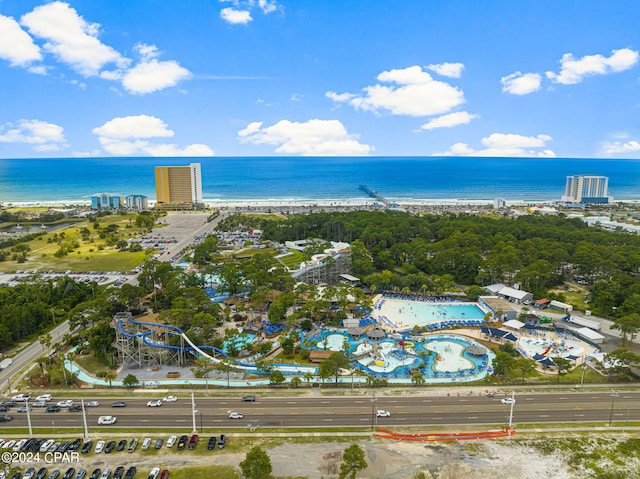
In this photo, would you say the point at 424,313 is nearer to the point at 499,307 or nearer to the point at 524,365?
the point at 499,307

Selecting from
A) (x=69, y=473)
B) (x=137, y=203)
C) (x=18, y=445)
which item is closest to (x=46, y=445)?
(x=18, y=445)

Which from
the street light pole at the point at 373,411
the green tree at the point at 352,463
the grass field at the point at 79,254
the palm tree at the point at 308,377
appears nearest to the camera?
the green tree at the point at 352,463

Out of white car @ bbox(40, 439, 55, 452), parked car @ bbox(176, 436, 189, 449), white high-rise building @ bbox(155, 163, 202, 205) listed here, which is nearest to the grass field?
white high-rise building @ bbox(155, 163, 202, 205)

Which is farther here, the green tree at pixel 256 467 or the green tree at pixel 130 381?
the green tree at pixel 130 381

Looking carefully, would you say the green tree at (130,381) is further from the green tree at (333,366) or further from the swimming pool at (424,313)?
the swimming pool at (424,313)

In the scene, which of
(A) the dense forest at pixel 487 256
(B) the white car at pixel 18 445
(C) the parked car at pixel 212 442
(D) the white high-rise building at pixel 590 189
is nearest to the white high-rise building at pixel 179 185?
(A) the dense forest at pixel 487 256
